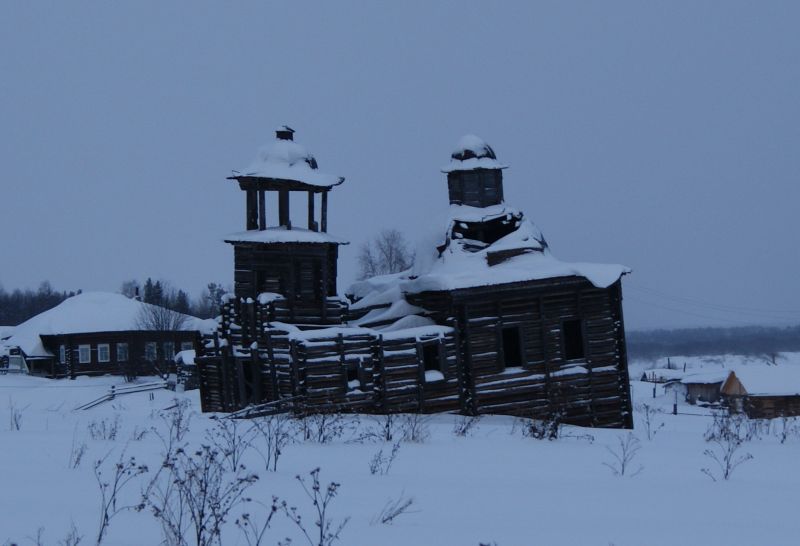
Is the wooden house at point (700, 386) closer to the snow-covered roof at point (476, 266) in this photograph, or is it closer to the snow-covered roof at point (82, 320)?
the snow-covered roof at point (82, 320)

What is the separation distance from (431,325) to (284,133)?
869cm

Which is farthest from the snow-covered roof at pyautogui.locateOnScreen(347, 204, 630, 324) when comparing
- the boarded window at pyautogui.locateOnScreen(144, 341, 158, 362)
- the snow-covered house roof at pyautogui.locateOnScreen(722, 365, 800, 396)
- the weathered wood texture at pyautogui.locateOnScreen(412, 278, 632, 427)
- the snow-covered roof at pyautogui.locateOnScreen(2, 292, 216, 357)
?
the snow-covered house roof at pyautogui.locateOnScreen(722, 365, 800, 396)

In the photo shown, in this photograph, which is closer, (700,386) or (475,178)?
(475,178)

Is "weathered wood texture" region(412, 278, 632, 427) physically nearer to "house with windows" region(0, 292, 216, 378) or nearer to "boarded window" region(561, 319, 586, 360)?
"boarded window" region(561, 319, 586, 360)

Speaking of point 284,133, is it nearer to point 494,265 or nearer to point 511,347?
point 494,265

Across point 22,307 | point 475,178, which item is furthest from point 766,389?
point 22,307

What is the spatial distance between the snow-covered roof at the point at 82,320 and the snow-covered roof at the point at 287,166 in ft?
90.6

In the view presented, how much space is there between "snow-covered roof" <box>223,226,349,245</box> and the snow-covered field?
12.5 metres

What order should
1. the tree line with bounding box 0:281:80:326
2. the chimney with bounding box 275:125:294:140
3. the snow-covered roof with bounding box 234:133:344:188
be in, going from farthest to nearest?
1. the tree line with bounding box 0:281:80:326
2. the chimney with bounding box 275:125:294:140
3. the snow-covered roof with bounding box 234:133:344:188

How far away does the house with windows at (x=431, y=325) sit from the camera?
21391mm

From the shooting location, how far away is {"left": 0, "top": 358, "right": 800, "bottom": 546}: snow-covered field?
197 inches

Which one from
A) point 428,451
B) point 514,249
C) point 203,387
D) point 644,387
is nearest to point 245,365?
point 203,387

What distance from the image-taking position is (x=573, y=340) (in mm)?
24172

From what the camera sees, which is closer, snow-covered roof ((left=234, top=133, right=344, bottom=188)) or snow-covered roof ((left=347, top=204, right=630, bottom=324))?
snow-covered roof ((left=347, top=204, right=630, bottom=324))
